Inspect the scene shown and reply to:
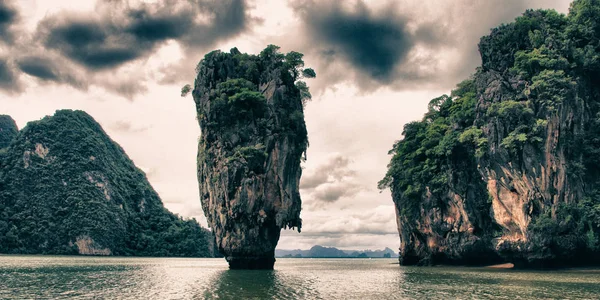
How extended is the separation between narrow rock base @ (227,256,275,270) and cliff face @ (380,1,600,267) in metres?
21.7

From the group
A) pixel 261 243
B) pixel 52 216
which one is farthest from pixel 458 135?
pixel 52 216

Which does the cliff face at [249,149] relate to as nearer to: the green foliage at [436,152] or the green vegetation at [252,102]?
the green vegetation at [252,102]

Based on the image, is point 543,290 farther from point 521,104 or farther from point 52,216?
point 52,216

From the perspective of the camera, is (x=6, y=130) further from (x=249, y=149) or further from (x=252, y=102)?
(x=249, y=149)

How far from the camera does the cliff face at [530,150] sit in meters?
40.9

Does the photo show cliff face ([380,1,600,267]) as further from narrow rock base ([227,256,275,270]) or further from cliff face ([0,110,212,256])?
cliff face ([0,110,212,256])

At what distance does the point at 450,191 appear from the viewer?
5084 centimetres

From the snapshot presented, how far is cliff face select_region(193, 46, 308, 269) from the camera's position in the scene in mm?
45031

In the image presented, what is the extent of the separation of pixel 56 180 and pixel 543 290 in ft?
485

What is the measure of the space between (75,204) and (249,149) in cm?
11106

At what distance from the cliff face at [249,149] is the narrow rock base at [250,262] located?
0.37 feet

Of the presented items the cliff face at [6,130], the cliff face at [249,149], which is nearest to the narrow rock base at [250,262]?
the cliff face at [249,149]

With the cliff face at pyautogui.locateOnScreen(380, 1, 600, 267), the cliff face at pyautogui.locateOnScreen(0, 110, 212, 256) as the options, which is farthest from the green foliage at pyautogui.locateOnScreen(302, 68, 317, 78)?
the cliff face at pyautogui.locateOnScreen(0, 110, 212, 256)

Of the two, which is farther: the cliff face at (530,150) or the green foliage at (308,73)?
the green foliage at (308,73)
